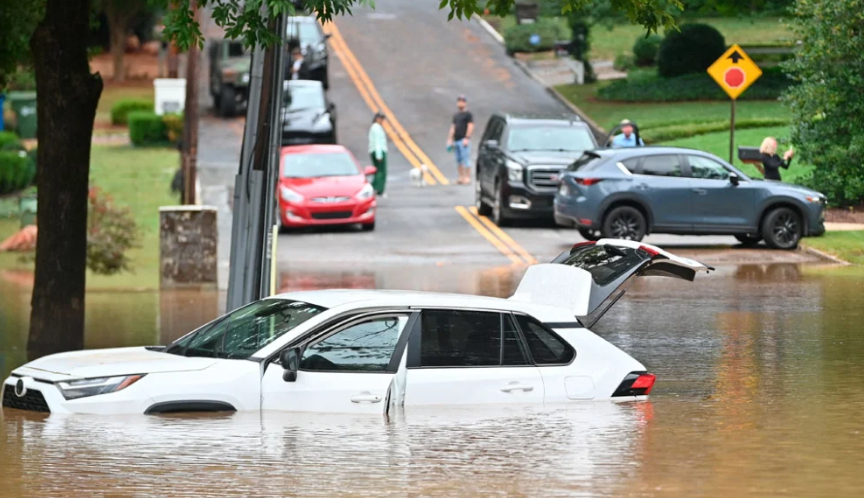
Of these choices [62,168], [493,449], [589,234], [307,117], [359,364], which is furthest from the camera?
[307,117]

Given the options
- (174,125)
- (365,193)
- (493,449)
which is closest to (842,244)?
(365,193)

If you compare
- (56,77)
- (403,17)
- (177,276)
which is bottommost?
(177,276)

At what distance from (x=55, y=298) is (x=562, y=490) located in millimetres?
8584

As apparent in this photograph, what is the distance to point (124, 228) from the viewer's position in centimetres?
2288

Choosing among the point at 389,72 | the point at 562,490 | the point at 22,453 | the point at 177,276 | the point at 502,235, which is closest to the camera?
the point at 562,490

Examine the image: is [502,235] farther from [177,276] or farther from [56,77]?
[56,77]

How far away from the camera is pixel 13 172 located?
117ft

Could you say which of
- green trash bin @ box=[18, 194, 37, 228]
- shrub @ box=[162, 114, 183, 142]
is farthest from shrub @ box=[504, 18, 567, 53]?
green trash bin @ box=[18, 194, 37, 228]

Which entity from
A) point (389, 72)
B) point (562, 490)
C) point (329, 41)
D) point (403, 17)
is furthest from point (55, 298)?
point (403, 17)

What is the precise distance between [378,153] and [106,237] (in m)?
8.98

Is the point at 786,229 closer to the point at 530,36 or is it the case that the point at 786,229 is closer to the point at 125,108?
the point at 125,108

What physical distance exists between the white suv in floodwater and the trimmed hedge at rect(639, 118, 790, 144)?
25.8 meters

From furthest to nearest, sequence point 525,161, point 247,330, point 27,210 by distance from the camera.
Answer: point 27,210 < point 525,161 < point 247,330

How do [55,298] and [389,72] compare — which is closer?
[55,298]
